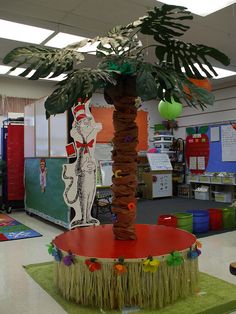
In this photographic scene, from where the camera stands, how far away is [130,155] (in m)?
2.70

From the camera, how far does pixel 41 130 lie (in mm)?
6082

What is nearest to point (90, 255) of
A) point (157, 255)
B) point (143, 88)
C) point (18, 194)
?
point (157, 255)

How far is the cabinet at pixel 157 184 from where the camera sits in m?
9.16

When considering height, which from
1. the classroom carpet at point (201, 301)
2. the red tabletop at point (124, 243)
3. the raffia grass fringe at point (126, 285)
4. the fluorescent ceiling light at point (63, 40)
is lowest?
the classroom carpet at point (201, 301)

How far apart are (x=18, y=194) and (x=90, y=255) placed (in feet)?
17.5

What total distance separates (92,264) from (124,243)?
0.42 meters

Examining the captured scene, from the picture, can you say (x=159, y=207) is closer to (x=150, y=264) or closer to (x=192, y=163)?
(x=192, y=163)

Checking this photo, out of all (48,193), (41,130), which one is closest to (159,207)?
(48,193)

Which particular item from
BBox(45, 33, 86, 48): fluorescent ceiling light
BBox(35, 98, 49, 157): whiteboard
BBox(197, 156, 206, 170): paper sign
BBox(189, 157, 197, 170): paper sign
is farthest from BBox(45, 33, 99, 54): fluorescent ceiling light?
BBox(189, 157, 197, 170): paper sign

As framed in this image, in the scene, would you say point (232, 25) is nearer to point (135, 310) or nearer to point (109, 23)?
point (109, 23)

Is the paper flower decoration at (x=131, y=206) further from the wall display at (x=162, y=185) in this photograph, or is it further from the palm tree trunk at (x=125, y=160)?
the wall display at (x=162, y=185)

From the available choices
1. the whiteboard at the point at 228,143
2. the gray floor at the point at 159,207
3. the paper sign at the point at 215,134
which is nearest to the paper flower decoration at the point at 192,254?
the gray floor at the point at 159,207

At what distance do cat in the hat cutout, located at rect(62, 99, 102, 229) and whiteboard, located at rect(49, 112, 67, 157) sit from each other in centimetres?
45

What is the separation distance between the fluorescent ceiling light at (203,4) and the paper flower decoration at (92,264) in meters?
3.32
